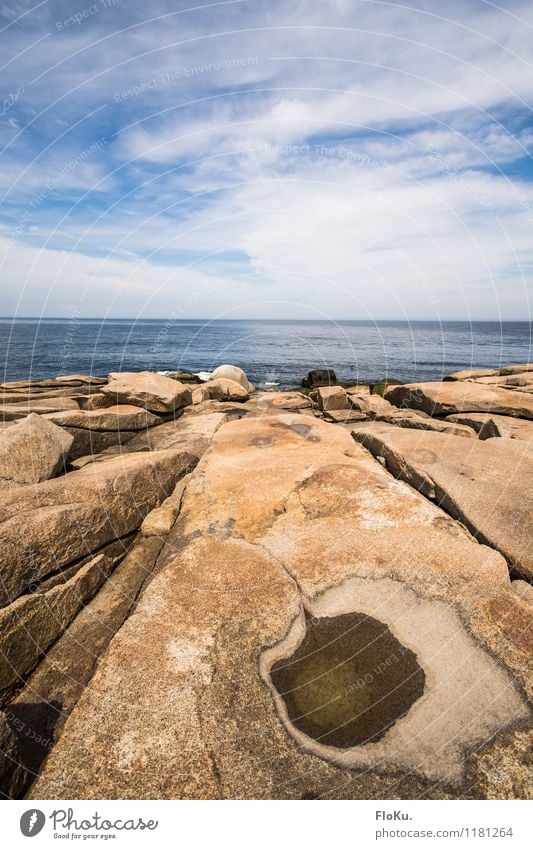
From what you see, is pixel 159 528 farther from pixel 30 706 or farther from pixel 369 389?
pixel 369 389

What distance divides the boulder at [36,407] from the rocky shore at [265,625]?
15.3ft

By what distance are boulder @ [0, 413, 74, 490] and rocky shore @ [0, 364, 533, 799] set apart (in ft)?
0.10

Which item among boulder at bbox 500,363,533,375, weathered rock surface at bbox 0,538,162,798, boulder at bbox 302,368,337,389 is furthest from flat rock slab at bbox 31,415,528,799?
boulder at bbox 302,368,337,389

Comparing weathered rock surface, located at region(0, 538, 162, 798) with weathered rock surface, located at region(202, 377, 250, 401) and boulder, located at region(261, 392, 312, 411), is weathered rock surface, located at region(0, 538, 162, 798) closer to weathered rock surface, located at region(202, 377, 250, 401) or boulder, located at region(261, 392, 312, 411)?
weathered rock surface, located at region(202, 377, 250, 401)

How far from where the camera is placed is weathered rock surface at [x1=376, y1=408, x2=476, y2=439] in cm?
934

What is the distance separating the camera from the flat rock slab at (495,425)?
826 cm

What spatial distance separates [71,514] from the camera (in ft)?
14.4

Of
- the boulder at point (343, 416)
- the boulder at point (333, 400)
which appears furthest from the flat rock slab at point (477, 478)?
the boulder at point (333, 400)

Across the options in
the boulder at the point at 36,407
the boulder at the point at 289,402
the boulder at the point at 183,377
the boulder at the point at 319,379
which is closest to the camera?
the boulder at the point at 36,407

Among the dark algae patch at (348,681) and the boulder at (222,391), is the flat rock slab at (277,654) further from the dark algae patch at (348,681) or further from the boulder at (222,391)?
the boulder at (222,391)

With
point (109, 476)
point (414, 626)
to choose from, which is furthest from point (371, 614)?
point (109, 476)

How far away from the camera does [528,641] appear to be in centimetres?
314

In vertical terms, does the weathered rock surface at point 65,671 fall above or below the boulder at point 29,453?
below
